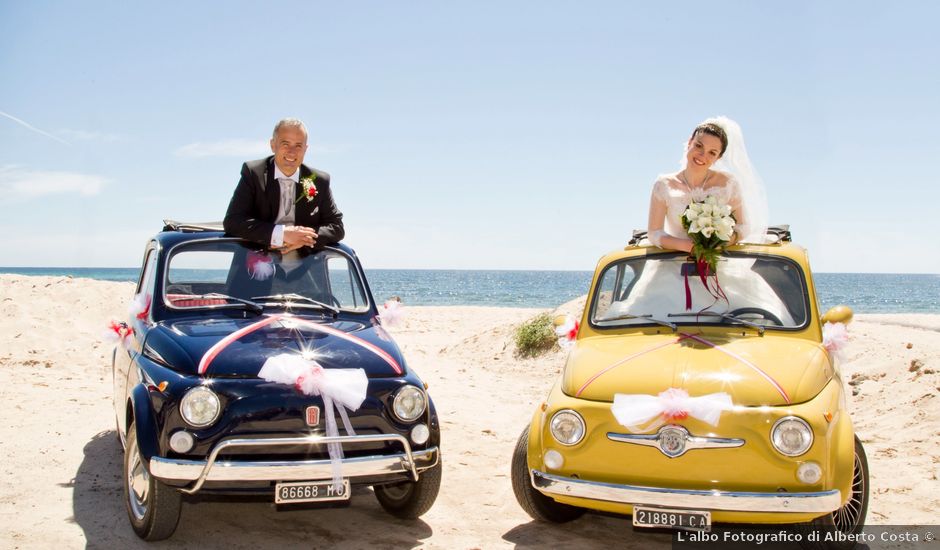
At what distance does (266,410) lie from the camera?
4.24 metres

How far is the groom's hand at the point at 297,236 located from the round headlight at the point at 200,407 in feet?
5.56

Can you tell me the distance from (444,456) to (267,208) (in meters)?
2.72

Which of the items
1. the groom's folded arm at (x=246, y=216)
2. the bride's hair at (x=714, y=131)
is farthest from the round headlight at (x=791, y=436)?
the groom's folded arm at (x=246, y=216)

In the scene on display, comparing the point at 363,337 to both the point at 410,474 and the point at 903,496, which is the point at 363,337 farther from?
the point at 903,496

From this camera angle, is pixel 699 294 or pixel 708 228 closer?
pixel 708 228

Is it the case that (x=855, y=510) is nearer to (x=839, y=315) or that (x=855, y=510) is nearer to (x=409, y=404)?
(x=839, y=315)

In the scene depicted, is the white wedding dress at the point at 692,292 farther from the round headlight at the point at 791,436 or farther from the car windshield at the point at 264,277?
the car windshield at the point at 264,277

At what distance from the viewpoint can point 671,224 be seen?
6.09m

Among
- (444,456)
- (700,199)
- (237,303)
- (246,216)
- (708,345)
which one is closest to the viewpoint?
(708,345)

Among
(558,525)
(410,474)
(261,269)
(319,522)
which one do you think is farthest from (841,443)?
(261,269)

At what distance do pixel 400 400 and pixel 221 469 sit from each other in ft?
3.49

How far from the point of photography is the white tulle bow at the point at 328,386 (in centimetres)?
431

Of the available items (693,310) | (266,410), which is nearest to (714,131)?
(693,310)

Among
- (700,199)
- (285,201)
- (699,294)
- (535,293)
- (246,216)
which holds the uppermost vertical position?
(700,199)
